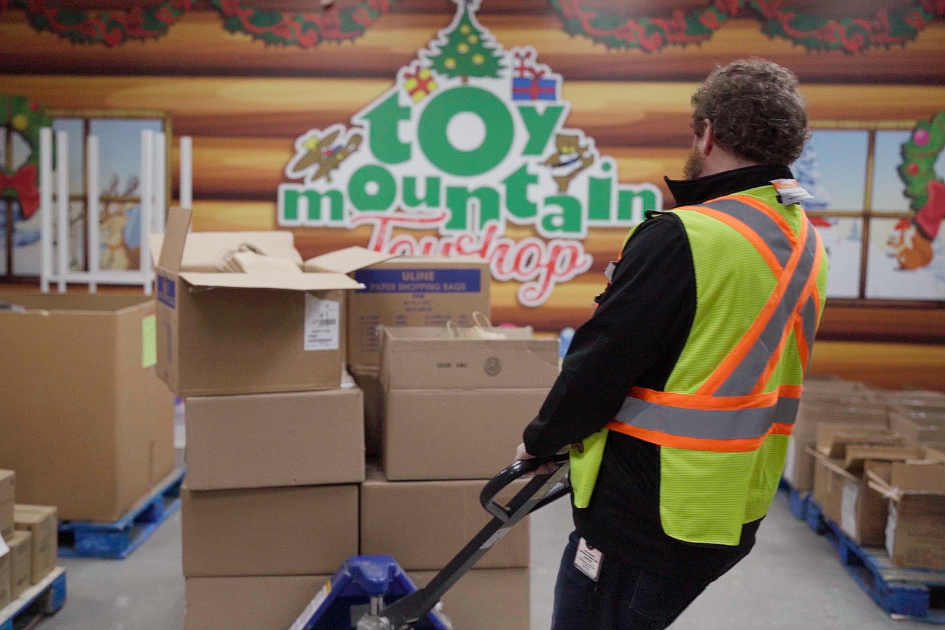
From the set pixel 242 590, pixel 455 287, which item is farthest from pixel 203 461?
pixel 455 287

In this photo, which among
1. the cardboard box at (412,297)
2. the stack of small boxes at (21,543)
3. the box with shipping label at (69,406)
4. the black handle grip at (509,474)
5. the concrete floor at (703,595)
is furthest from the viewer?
the box with shipping label at (69,406)

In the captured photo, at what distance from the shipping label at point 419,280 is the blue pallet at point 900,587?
184 cm

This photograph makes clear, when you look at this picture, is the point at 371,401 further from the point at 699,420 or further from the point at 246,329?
the point at 699,420

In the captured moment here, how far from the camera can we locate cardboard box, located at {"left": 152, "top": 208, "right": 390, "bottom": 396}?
7.53 ft

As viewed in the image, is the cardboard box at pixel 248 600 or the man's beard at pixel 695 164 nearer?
the man's beard at pixel 695 164

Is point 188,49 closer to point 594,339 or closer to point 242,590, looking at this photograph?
point 242,590

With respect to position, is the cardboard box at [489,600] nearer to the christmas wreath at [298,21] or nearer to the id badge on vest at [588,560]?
the id badge on vest at [588,560]

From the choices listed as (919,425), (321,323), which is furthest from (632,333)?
(919,425)

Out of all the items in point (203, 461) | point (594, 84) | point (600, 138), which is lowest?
point (203, 461)

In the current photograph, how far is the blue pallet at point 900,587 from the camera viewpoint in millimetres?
3088

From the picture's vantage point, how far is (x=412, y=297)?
9.21 ft

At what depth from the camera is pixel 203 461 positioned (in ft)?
7.64

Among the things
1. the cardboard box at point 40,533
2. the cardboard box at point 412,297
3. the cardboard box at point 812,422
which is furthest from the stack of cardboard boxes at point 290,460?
the cardboard box at point 812,422

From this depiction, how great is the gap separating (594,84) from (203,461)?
3.73 meters
